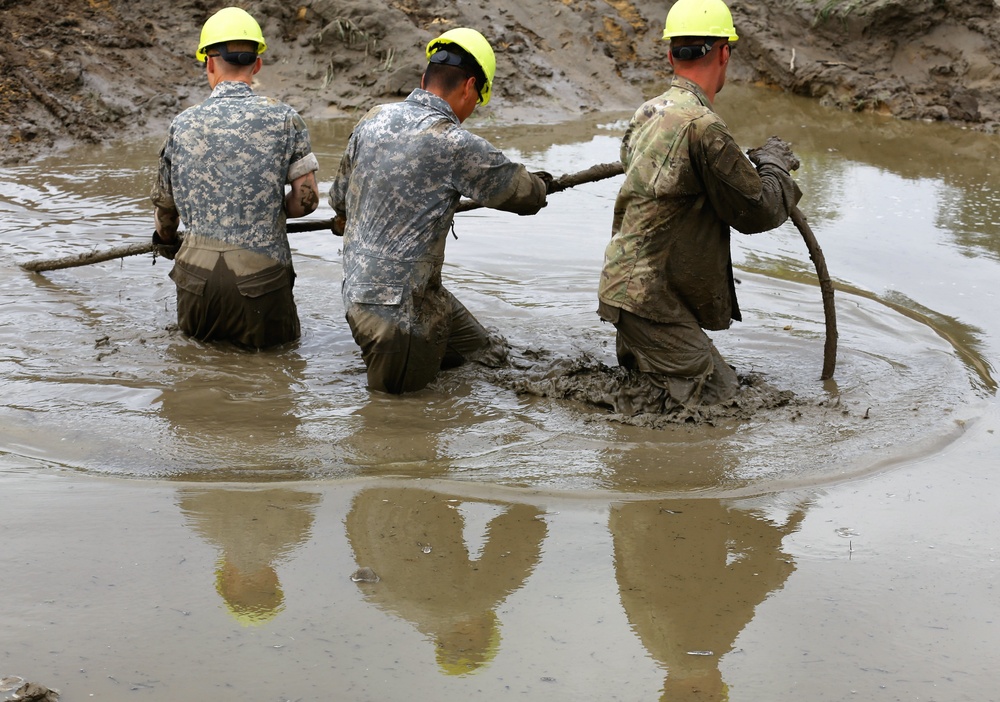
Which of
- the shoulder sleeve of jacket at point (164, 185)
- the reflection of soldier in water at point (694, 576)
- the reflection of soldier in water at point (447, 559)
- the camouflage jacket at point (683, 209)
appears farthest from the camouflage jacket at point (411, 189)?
the reflection of soldier in water at point (694, 576)

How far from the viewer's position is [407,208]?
15.5 ft

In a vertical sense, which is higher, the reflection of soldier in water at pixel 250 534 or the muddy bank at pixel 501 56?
the muddy bank at pixel 501 56

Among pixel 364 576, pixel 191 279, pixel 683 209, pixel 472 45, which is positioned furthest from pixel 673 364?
pixel 191 279

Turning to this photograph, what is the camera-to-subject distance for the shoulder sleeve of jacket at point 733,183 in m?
4.34

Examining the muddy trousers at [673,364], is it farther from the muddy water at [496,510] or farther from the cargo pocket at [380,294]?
the cargo pocket at [380,294]

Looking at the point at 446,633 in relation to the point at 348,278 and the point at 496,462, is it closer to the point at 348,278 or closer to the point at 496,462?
the point at 496,462

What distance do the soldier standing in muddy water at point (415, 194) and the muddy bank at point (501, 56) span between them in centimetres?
610

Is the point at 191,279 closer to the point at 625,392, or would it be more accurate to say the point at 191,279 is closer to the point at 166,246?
the point at 166,246

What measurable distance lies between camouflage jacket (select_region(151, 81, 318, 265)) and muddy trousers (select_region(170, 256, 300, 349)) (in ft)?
0.45

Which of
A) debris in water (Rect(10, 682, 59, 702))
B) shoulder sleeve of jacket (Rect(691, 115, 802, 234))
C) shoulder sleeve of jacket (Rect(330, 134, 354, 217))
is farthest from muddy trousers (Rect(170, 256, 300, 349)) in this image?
debris in water (Rect(10, 682, 59, 702))

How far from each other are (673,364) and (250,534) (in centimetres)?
212

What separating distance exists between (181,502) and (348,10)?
29.2 ft

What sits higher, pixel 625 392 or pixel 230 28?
pixel 230 28

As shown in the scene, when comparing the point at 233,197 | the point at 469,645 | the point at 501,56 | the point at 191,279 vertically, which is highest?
the point at 501,56
